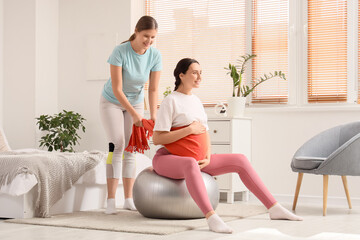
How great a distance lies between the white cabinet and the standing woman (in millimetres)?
1198

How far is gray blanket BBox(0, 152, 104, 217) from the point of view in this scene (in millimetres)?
3520

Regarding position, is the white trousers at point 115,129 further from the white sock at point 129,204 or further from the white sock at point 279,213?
the white sock at point 279,213

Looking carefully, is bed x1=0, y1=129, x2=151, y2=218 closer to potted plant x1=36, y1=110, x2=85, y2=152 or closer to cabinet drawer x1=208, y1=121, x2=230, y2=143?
cabinet drawer x1=208, y1=121, x2=230, y2=143

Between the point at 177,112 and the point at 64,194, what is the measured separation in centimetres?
103

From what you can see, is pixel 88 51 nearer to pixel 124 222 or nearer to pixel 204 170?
pixel 204 170

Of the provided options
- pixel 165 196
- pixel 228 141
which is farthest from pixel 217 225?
pixel 228 141

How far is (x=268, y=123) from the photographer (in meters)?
5.27

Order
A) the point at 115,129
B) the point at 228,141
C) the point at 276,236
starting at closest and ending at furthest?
the point at 276,236
the point at 115,129
the point at 228,141

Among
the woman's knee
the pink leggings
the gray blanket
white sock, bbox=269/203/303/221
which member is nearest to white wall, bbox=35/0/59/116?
the gray blanket

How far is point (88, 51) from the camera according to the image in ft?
20.0

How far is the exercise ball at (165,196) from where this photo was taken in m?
3.36

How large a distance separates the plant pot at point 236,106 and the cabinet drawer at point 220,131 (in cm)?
14

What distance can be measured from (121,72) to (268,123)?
1979 millimetres

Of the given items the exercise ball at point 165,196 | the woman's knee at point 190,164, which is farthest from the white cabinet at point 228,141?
the woman's knee at point 190,164
